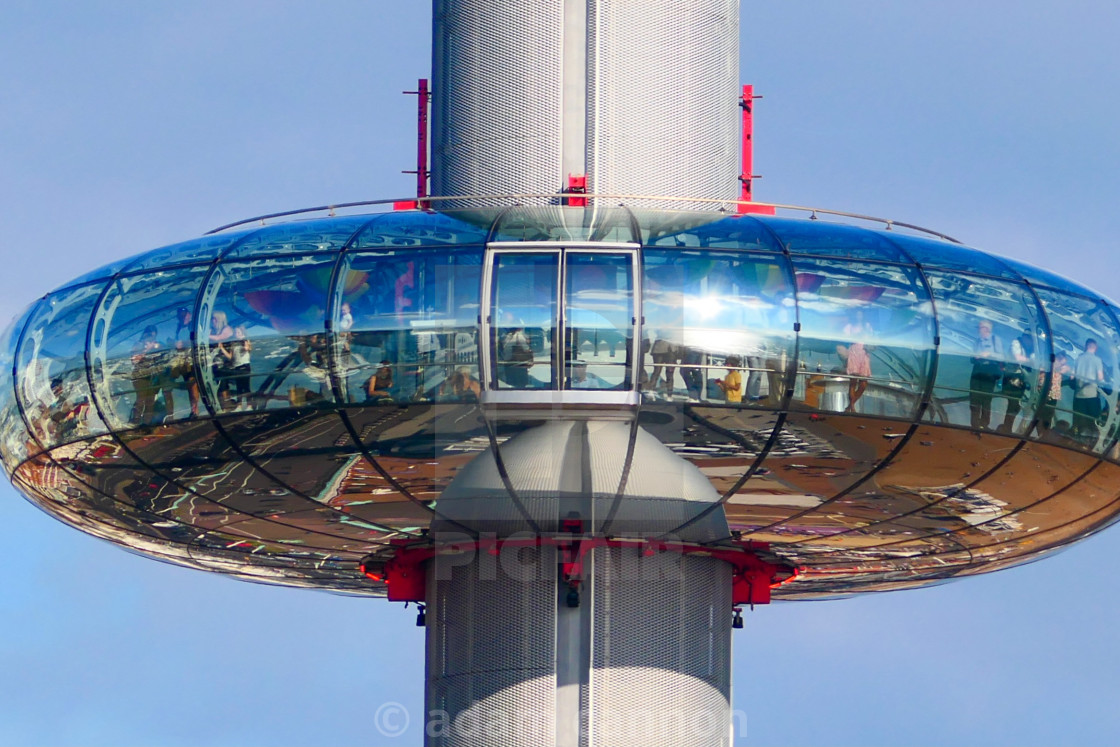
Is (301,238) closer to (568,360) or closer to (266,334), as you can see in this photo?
(266,334)

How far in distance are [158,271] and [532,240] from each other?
213 inches

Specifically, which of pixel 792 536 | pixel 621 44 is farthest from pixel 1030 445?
pixel 621 44

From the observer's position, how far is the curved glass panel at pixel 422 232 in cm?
3656

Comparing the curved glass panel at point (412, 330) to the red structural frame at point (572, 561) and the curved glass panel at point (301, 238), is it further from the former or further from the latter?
the red structural frame at point (572, 561)

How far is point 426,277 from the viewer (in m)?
36.2

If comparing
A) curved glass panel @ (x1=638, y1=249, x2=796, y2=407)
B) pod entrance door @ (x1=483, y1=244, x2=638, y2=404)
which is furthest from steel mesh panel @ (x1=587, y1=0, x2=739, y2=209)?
pod entrance door @ (x1=483, y1=244, x2=638, y2=404)

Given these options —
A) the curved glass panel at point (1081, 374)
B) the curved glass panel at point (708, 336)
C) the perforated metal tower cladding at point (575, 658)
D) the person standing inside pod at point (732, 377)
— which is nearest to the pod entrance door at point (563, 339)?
the curved glass panel at point (708, 336)

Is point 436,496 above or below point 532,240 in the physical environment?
below

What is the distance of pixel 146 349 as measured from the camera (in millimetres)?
37344

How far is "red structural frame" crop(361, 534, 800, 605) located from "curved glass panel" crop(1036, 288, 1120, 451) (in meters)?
5.68

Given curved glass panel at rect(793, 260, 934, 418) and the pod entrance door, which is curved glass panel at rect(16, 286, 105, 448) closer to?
the pod entrance door

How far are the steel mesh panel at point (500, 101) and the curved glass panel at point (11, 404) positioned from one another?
6.36m

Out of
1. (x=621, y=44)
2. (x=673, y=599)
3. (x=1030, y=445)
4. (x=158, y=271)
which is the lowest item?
(x=673, y=599)

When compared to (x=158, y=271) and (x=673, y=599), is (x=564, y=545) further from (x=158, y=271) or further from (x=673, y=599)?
(x=158, y=271)
